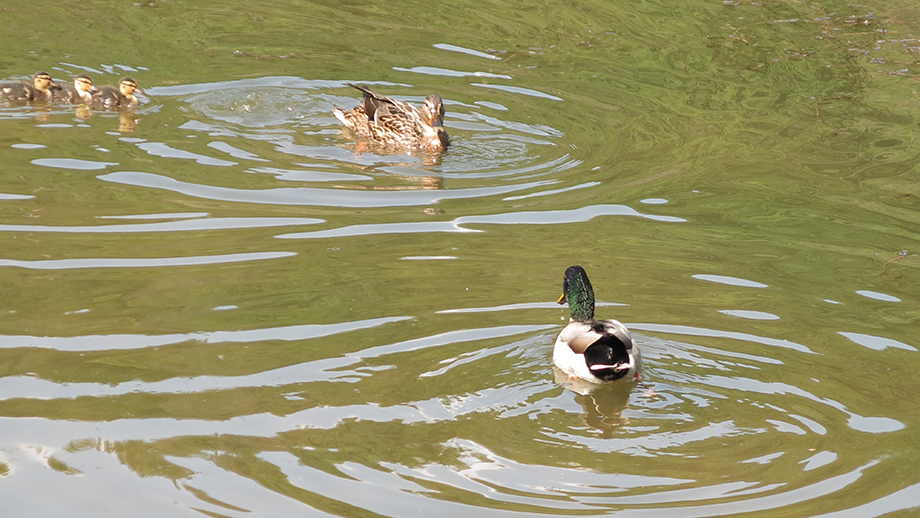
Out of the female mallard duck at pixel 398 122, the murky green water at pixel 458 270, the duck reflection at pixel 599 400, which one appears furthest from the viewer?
the female mallard duck at pixel 398 122

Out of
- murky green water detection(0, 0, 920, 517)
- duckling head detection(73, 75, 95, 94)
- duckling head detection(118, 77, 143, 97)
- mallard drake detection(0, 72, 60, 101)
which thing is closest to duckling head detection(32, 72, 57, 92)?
mallard drake detection(0, 72, 60, 101)

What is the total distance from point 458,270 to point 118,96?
5.16 m

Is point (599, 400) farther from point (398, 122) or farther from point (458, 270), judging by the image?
point (398, 122)

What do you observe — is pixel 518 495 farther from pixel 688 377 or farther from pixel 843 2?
pixel 843 2

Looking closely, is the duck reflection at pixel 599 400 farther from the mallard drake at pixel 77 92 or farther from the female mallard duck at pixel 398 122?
the mallard drake at pixel 77 92

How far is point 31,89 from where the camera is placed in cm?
1142

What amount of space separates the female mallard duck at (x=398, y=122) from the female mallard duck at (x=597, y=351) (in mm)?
4690

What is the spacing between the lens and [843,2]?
15.1 m

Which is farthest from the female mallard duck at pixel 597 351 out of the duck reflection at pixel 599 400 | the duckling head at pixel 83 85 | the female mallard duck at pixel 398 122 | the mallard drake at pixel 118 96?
the duckling head at pixel 83 85

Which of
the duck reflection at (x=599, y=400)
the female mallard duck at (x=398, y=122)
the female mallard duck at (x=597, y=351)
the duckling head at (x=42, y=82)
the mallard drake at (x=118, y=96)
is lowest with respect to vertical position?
the duck reflection at (x=599, y=400)

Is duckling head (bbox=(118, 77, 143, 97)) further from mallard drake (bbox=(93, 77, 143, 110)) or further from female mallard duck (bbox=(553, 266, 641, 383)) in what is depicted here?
female mallard duck (bbox=(553, 266, 641, 383))

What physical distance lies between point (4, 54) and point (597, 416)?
9714 millimetres

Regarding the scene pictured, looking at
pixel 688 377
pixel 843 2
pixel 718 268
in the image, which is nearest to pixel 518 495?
pixel 688 377

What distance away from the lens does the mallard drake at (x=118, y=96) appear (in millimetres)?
11422
